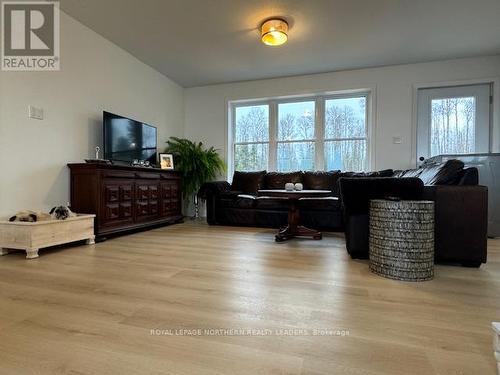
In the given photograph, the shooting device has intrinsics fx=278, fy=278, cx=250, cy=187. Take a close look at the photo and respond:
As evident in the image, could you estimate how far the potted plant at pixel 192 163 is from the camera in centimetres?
470

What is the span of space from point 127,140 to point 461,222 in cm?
368

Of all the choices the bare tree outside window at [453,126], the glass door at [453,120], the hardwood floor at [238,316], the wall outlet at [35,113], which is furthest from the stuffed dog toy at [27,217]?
the bare tree outside window at [453,126]

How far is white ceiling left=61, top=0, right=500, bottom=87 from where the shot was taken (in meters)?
2.88

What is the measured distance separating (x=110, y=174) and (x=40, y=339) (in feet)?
7.32

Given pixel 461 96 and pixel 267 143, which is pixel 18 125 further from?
pixel 461 96

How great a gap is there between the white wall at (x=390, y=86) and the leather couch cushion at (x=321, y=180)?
2.44ft

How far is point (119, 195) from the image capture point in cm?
322

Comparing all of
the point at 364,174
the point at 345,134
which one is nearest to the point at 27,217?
the point at 364,174

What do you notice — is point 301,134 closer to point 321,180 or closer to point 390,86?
point 321,180

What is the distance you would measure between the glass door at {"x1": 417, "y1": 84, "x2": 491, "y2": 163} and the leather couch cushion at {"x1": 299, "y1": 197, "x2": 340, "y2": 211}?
167cm

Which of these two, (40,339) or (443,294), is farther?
(443,294)

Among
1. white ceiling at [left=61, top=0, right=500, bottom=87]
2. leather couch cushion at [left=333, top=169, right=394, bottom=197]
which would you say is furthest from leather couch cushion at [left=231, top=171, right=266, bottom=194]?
white ceiling at [left=61, top=0, right=500, bottom=87]

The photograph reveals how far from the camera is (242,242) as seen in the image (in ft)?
9.77

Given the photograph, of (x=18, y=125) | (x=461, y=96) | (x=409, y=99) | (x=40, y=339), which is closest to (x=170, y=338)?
(x=40, y=339)
